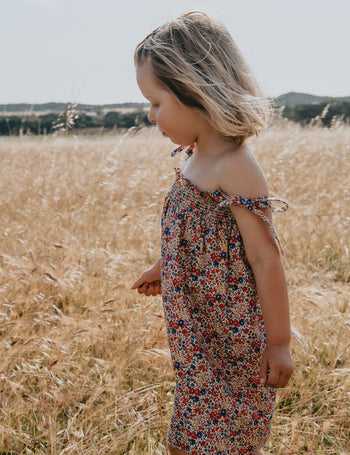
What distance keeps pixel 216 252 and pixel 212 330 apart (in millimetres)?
232

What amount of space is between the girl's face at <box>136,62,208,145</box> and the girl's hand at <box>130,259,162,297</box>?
1.62 ft

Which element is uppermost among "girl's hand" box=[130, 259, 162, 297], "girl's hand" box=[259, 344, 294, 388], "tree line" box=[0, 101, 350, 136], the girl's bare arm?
the girl's bare arm

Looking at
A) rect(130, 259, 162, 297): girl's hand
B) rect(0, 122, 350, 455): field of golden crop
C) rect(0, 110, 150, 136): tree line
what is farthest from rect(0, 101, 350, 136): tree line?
rect(130, 259, 162, 297): girl's hand

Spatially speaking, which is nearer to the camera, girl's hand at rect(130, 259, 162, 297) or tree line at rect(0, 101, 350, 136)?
girl's hand at rect(130, 259, 162, 297)

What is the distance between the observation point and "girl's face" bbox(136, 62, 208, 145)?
1411 mm

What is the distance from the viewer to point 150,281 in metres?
1.75

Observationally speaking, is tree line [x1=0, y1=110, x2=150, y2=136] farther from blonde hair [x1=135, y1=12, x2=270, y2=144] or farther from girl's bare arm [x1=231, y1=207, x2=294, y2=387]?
girl's bare arm [x1=231, y1=207, x2=294, y2=387]

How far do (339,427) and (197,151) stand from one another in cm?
118

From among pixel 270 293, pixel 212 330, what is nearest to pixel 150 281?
pixel 212 330

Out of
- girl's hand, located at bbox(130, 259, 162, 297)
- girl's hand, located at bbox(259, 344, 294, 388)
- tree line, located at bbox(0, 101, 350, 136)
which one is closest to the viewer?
girl's hand, located at bbox(259, 344, 294, 388)

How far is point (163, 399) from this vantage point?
1.96 meters

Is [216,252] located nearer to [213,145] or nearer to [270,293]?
[270,293]

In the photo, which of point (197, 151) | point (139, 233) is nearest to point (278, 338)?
point (197, 151)

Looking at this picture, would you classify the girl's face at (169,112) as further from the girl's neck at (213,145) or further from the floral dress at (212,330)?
the floral dress at (212,330)
